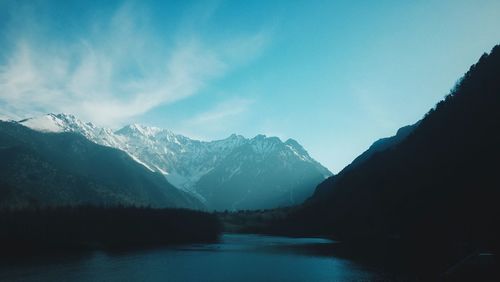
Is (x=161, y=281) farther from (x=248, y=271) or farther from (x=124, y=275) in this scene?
(x=248, y=271)

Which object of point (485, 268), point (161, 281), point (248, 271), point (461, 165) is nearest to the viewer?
point (485, 268)

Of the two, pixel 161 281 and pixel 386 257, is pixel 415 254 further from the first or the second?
pixel 161 281

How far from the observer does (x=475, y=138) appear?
19888 cm

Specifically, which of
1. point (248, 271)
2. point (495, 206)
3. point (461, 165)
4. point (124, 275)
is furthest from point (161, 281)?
point (461, 165)

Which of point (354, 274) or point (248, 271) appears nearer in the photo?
point (354, 274)

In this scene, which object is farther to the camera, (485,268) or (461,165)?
(461,165)

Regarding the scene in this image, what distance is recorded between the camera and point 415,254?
15788 cm

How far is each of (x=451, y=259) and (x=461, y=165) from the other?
80605mm

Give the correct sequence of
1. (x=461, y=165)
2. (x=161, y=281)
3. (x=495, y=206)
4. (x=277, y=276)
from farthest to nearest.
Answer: (x=461, y=165)
(x=495, y=206)
(x=277, y=276)
(x=161, y=281)

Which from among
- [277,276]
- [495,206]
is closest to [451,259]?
[495,206]

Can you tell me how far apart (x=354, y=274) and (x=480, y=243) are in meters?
53.9

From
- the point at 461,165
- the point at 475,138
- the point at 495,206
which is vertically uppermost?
the point at 475,138

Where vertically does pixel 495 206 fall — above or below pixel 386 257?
above

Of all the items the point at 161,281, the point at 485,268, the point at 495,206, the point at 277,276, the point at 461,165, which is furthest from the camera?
the point at 461,165
